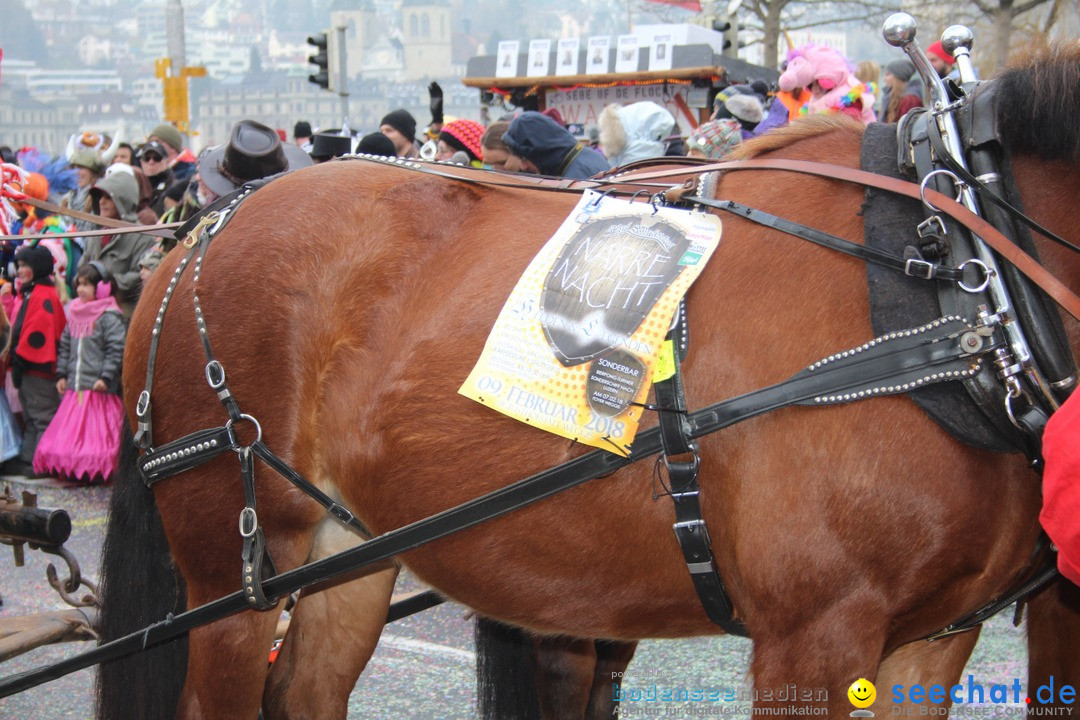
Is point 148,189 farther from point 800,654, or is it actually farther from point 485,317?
point 800,654

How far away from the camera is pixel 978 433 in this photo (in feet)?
6.41

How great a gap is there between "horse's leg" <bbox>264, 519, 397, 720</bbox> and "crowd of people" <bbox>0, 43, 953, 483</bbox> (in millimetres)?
2357

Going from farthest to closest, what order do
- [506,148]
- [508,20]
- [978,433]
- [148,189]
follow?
[508,20] < [148,189] < [506,148] < [978,433]

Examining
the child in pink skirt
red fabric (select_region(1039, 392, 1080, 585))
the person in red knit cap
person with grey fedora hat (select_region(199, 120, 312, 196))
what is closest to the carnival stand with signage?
the person in red knit cap

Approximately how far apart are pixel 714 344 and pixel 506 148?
343 centimetres

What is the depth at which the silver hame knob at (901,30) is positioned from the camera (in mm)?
2172

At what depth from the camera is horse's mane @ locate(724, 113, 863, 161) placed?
235 cm

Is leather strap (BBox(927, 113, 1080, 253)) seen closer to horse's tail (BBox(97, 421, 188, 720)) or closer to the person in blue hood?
horse's tail (BBox(97, 421, 188, 720))

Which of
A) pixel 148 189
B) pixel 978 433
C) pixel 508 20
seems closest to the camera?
pixel 978 433

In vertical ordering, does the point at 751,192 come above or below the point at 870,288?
above

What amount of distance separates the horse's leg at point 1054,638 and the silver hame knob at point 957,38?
1171 millimetres

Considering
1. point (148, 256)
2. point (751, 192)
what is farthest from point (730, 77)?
point (751, 192)

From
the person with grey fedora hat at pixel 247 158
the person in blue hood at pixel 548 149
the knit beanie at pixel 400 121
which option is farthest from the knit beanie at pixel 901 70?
the person with grey fedora hat at pixel 247 158

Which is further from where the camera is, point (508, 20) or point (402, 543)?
point (508, 20)
